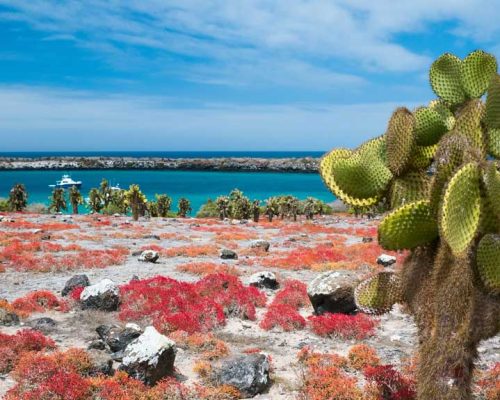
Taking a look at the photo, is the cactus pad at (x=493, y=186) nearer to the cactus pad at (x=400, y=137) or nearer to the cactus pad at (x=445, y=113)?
the cactus pad at (x=400, y=137)

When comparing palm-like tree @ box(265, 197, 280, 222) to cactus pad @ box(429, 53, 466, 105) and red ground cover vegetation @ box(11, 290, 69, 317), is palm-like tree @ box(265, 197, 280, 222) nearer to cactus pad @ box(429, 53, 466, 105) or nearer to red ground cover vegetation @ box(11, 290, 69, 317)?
red ground cover vegetation @ box(11, 290, 69, 317)

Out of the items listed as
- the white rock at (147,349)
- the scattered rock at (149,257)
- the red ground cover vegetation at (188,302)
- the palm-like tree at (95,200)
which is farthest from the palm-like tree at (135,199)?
the white rock at (147,349)

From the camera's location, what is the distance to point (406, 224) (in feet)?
19.4

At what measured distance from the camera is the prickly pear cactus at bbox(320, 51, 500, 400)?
5.21m

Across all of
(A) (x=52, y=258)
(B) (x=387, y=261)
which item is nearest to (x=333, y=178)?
(B) (x=387, y=261)

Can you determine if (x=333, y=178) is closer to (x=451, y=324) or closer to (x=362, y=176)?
(x=362, y=176)

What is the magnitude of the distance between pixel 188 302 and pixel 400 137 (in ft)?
32.6

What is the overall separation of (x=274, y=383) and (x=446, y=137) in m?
5.94

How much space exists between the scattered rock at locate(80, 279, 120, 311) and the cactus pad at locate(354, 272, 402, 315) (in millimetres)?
9104

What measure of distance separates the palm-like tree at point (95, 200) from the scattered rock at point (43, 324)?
5740 centimetres

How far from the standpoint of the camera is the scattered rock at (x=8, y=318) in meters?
12.7

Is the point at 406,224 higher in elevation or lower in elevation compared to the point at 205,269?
higher

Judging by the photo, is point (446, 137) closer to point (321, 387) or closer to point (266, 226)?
point (321, 387)

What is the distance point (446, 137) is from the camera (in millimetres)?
5785
